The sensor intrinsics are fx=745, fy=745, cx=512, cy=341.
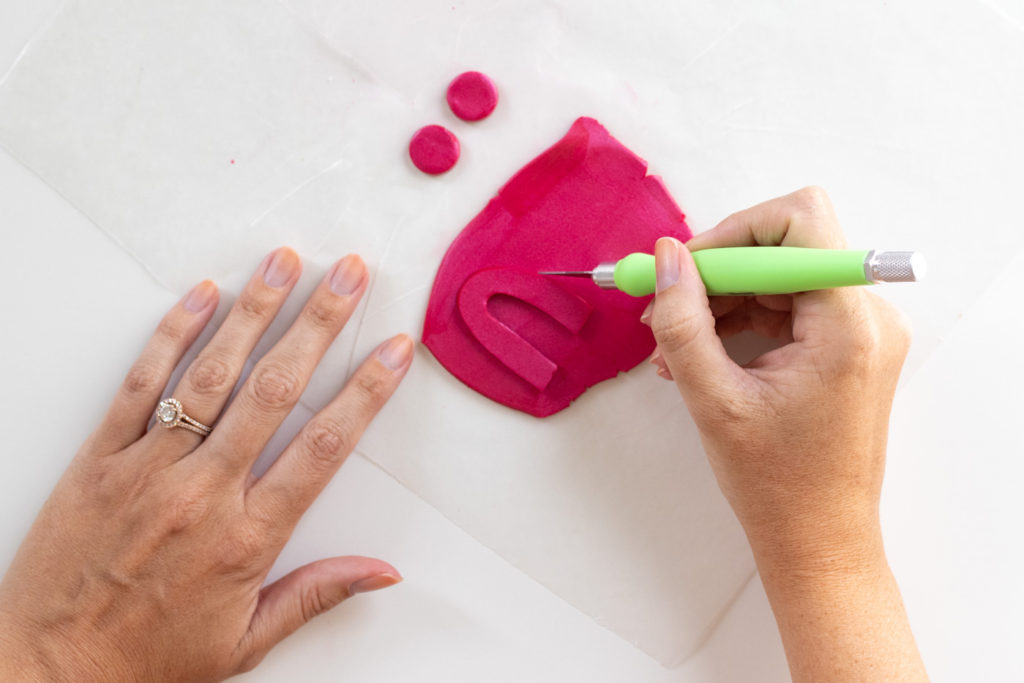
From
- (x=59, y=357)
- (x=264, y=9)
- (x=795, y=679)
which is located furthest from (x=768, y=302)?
(x=59, y=357)

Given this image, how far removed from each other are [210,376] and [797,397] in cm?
81

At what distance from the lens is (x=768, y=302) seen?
1049 millimetres

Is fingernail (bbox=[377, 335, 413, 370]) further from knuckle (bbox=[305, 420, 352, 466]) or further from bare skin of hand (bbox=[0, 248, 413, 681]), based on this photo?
knuckle (bbox=[305, 420, 352, 466])

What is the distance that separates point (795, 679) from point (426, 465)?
1.98 feet

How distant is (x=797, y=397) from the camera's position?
36.6 inches

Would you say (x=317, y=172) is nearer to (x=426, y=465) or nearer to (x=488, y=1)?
(x=488, y=1)

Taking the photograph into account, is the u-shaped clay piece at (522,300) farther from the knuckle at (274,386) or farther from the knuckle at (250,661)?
the knuckle at (250,661)

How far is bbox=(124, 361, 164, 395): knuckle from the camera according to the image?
110 cm

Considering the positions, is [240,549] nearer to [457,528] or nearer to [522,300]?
[457,528]

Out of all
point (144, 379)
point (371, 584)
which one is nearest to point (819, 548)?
point (371, 584)

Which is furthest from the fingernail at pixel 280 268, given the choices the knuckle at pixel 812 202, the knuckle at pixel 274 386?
the knuckle at pixel 812 202

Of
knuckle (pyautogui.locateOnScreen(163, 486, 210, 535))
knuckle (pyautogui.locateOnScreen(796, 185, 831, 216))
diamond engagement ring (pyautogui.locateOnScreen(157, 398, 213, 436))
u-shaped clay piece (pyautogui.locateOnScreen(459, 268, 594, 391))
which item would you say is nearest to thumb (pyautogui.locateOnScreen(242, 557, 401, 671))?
knuckle (pyautogui.locateOnScreen(163, 486, 210, 535))

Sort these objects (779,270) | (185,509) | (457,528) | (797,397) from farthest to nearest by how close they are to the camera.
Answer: (457,528) < (185,509) < (797,397) < (779,270)

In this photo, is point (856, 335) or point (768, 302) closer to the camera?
point (856, 335)
